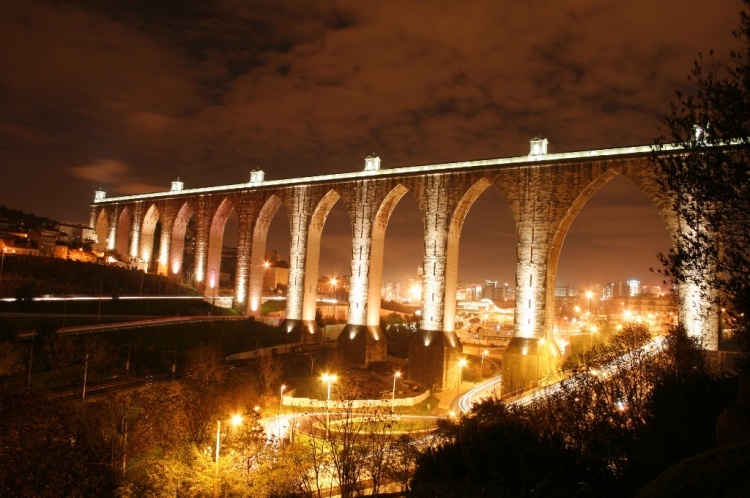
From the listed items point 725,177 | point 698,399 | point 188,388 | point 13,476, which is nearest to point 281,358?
point 188,388

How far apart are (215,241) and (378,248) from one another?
68.0 feet

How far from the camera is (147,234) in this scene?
62344mm

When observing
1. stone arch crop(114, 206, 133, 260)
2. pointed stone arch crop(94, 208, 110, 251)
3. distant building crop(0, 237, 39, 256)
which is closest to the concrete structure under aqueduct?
stone arch crop(114, 206, 133, 260)

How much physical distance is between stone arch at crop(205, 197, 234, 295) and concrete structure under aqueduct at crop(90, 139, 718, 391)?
116mm

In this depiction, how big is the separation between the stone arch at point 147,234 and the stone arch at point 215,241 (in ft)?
31.1

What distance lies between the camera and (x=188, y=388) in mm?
25938

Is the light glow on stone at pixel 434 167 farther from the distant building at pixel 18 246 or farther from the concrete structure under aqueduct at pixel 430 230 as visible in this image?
the distant building at pixel 18 246

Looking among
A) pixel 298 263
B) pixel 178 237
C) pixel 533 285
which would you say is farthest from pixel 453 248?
pixel 178 237

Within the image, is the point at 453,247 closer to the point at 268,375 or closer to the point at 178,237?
the point at 268,375

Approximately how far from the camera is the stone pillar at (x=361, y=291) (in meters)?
41.1

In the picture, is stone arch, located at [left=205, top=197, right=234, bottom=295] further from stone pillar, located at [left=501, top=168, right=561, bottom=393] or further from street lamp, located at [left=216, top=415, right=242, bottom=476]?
street lamp, located at [left=216, top=415, right=242, bottom=476]

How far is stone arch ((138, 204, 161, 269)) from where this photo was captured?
6169 centimetres

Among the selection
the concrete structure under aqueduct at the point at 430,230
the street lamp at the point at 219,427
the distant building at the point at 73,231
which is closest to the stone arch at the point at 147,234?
the concrete structure under aqueduct at the point at 430,230

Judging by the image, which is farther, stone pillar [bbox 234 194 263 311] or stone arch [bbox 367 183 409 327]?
stone pillar [bbox 234 194 263 311]
